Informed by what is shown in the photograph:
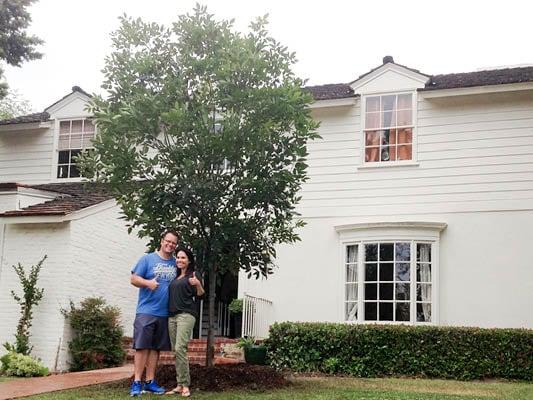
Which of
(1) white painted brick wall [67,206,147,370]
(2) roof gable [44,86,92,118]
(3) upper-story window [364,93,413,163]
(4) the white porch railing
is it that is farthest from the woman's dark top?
(2) roof gable [44,86,92,118]

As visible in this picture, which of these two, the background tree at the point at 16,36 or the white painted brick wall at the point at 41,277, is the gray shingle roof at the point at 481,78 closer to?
the white painted brick wall at the point at 41,277

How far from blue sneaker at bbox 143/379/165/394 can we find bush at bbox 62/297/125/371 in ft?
14.7

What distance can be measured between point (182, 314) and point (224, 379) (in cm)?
134

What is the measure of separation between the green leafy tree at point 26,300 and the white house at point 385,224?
162 millimetres

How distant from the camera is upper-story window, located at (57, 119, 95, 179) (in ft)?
57.2

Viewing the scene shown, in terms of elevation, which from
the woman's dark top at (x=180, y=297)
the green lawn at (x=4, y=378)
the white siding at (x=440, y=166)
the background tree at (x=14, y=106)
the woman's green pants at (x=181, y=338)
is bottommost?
the green lawn at (x=4, y=378)

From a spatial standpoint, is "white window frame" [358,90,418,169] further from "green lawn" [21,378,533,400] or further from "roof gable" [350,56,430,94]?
"green lawn" [21,378,533,400]

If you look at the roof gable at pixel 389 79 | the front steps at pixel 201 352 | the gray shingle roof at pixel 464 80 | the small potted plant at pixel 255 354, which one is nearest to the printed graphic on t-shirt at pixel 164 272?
the small potted plant at pixel 255 354

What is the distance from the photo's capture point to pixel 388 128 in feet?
48.9

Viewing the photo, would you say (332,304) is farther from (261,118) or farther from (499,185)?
(261,118)

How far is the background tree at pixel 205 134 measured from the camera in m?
8.88

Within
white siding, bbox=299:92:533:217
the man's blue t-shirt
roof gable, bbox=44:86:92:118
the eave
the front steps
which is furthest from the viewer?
roof gable, bbox=44:86:92:118

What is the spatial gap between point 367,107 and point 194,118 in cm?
710

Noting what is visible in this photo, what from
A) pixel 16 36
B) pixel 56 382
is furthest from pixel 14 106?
pixel 56 382
